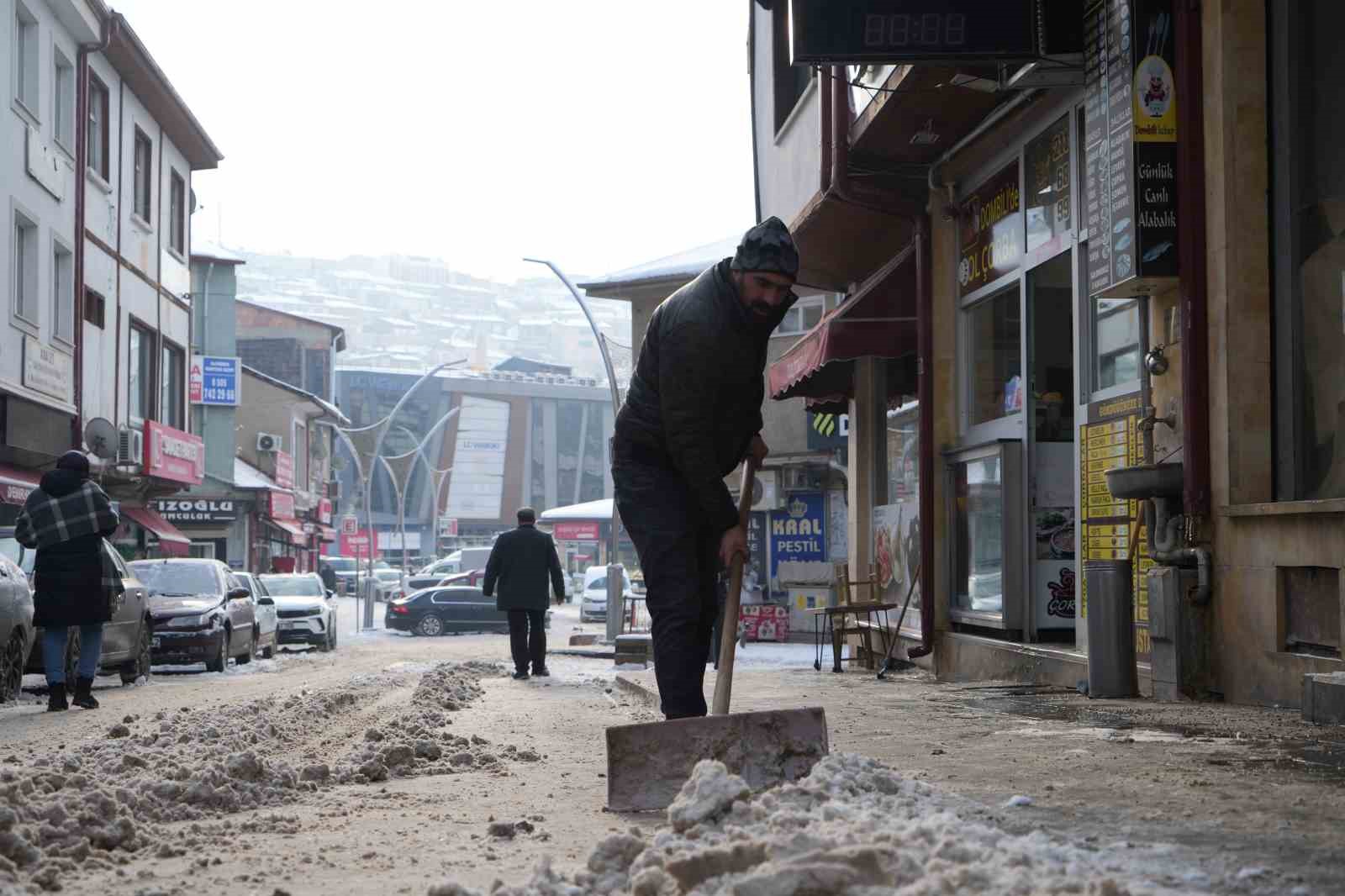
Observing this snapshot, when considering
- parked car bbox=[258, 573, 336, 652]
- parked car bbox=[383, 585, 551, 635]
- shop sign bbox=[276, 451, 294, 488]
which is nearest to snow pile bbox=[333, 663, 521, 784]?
parked car bbox=[258, 573, 336, 652]

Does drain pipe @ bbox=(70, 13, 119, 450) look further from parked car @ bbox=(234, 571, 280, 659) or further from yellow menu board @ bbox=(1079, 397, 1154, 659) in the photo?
yellow menu board @ bbox=(1079, 397, 1154, 659)

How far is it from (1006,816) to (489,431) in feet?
430

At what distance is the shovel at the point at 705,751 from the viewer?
497cm

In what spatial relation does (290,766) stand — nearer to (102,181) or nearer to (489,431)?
(102,181)

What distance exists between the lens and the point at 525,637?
16.1 meters

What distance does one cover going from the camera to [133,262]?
29.4 meters

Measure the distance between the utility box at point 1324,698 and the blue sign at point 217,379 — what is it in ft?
130

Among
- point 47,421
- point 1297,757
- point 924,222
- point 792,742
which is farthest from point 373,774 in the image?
point 47,421

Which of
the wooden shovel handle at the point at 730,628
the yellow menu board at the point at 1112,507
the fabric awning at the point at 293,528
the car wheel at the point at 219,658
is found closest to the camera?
the wooden shovel handle at the point at 730,628

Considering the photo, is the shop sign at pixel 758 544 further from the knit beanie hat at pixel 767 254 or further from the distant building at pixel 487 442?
the distant building at pixel 487 442

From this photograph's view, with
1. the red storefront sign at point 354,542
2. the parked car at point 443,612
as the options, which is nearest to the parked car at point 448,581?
the parked car at point 443,612

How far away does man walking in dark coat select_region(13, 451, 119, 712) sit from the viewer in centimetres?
1180

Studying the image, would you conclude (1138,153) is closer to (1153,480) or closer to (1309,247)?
(1309,247)

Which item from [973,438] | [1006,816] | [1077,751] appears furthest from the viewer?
[973,438]
